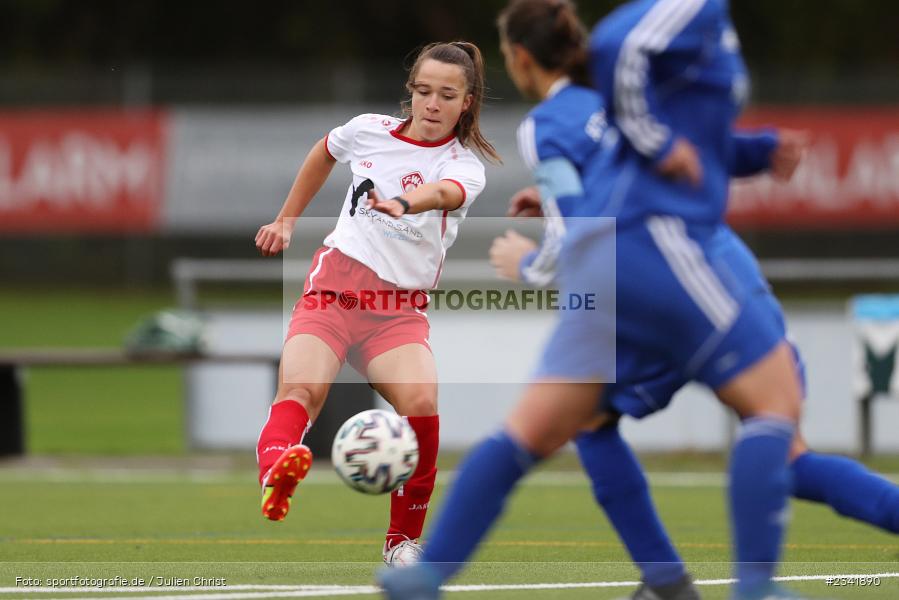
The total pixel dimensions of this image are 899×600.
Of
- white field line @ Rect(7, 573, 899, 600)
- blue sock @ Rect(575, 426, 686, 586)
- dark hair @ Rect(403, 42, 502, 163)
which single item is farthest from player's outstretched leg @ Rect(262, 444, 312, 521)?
dark hair @ Rect(403, 42, 502, 163)

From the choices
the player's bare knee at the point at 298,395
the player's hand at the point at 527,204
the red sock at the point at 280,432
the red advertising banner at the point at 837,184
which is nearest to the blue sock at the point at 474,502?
the player's hand at the point at 527,204

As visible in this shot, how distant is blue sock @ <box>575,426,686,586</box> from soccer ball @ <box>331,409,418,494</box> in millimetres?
758

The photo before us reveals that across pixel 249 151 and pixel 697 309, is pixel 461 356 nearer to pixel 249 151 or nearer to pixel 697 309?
pixel 697 309

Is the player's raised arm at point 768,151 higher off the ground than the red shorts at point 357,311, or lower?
higher

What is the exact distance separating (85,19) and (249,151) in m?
11.9

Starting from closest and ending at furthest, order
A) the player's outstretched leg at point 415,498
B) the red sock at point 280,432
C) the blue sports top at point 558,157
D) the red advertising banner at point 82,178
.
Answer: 1. the blue sports top at point 558,157
2. the red sock at point 280,432
3. the player's outstretched leg at point 415,498
4. the red advertising banner at point 82,178

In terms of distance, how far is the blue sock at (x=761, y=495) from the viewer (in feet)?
13.8

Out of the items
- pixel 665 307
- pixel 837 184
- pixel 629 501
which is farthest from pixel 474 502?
pixel 837 184

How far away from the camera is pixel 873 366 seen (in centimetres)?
1152

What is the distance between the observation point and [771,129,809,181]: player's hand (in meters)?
4.56

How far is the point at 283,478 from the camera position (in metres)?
5.44

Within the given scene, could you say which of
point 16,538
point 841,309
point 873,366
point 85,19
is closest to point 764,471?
point 16,538

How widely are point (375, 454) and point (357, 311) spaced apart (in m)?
0.90

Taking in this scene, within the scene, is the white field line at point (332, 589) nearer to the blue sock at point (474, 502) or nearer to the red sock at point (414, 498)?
the red sock at point (414, 498)
